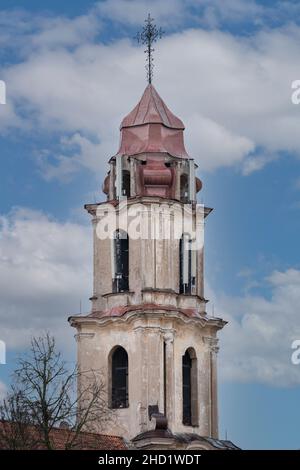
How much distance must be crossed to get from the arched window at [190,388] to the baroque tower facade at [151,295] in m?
0.04

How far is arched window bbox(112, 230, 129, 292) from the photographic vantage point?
5922 cm

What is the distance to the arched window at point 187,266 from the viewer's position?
196ft

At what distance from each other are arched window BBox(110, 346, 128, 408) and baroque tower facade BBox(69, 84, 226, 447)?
0.14 ft

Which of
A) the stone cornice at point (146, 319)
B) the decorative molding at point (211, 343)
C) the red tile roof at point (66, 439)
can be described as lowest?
the red tile roof at point (66, 439)

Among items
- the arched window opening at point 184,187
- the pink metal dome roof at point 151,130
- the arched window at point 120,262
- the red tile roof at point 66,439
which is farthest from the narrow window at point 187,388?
the pink metal dome roof at point 151,130

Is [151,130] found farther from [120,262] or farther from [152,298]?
[152,298]

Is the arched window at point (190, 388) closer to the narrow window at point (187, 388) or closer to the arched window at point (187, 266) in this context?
the narrow window at point (187, 388)

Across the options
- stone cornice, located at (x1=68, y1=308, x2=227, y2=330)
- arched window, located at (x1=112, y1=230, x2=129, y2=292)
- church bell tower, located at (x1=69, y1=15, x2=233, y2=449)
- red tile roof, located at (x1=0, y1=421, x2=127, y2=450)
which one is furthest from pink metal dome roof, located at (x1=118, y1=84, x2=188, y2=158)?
red tile roof, located at (x1=0, y1=421, x2=127, y2=450)

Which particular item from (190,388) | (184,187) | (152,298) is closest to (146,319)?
(152,298)

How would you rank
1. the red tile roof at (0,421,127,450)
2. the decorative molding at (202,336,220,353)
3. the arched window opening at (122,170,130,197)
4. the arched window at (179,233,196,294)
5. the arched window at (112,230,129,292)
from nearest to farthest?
the red tile roof at (0,421,127,450)
the arched window at (112,230,129,292)
the decorative molding at (202,336,220,353)
the arched window at (179,233,196,294)
the arched window opening at (122,170,130,197)

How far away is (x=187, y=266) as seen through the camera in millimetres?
59750

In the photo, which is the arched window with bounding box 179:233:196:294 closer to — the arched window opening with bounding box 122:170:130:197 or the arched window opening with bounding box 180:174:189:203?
the arched window opening with bounding box 180:174:189:203

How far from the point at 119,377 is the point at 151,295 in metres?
3.74

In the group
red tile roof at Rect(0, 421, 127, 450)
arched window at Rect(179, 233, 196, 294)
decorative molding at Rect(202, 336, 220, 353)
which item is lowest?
red tile roof at Rect(0, 421, 127, 450)
